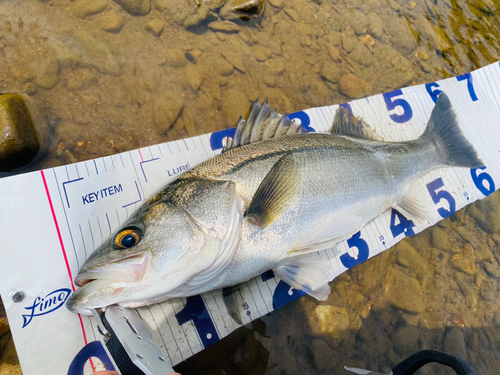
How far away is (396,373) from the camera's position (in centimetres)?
165

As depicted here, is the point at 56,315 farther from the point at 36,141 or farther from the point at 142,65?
the point at 142,65

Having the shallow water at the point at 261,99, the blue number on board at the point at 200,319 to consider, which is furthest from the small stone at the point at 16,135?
the blue number on board at the point at 200,319

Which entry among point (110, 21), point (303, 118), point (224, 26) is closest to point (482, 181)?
point (303, 118)

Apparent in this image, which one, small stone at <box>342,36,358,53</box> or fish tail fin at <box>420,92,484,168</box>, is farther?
small stone at <box>342,36,358,53</box>

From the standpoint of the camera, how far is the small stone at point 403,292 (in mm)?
2086

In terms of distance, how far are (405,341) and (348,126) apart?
1566 millimetres

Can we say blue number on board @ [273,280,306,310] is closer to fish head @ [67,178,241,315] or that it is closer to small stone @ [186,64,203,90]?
fish head @ [67,178,241,315]

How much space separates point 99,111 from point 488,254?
3305 mm

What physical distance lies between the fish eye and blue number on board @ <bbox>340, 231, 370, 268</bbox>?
1391mm

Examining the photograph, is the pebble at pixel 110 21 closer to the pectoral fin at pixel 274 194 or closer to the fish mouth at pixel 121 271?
the pectoral fin at pixel 274 194

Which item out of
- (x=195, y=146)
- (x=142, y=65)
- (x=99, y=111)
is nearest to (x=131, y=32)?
(x=142, y=65)

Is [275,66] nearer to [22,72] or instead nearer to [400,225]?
[400,225]

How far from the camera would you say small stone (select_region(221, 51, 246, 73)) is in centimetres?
231

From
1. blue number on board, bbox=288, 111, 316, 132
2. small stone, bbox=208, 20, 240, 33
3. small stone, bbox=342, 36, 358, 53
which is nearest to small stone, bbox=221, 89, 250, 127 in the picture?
blue number on board, bbox=288, 111, 316, 132
